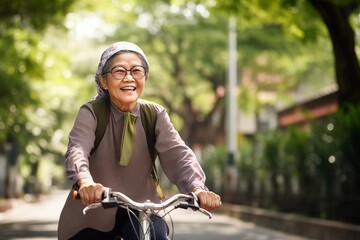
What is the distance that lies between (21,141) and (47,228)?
18794mm

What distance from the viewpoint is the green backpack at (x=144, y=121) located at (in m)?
4.85

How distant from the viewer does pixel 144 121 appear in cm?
494

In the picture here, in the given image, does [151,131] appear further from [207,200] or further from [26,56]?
[26,56]

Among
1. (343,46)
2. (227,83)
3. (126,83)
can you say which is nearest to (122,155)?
(126,83)

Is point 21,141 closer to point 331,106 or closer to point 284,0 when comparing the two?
point 331,106

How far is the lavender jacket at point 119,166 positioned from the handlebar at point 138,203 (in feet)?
0.75

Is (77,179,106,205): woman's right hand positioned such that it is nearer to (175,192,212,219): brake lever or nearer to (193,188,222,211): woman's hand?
(175,192,212,219): brake lever

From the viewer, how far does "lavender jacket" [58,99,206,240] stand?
475 centimetres

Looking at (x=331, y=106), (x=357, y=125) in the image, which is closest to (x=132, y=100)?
(x=357, y=125)

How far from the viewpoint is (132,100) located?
4.84 metres

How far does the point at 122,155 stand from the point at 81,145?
0.22 meters

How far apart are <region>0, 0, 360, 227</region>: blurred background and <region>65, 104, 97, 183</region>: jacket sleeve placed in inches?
490

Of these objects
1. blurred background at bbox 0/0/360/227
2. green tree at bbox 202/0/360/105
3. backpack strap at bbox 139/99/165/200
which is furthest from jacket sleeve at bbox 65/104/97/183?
green tree at bbox 202/0/360/105

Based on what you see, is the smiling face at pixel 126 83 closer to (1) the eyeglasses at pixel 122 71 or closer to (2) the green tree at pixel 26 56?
(1) the eyeglasses at pixel 122 71
